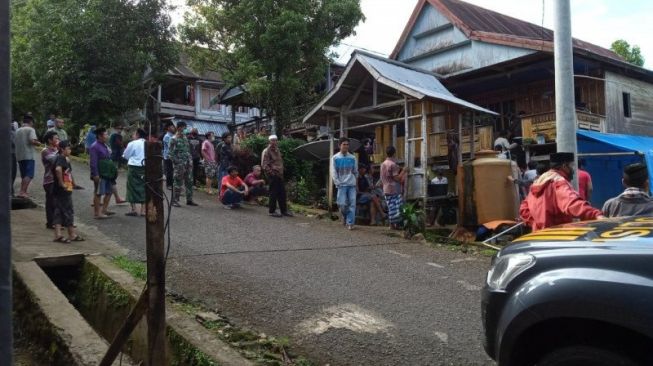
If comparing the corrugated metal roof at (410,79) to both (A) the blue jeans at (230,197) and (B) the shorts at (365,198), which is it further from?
(A) the blue jeans at (230,197)

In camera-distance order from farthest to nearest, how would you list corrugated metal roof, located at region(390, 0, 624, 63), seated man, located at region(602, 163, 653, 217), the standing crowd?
1. corrugated metal roof, located at region(390, 0, 624, 63)
2. the standing crowd
3. seated man, located at region(602, 163, 653, 217)

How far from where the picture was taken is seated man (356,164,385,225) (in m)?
11.0

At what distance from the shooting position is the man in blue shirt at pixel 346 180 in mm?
9852

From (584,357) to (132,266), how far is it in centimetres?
513

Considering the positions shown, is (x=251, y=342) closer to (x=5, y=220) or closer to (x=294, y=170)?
(x=5, y=220)

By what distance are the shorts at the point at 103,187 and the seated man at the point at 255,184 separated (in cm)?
383

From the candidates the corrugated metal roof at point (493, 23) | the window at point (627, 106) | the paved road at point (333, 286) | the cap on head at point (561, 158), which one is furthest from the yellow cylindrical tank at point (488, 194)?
the corrugated metal roof at point (493, 23)

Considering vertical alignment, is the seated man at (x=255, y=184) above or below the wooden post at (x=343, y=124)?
below

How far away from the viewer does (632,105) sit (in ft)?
54.3

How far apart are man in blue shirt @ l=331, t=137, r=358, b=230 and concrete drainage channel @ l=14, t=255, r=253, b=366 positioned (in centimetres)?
483

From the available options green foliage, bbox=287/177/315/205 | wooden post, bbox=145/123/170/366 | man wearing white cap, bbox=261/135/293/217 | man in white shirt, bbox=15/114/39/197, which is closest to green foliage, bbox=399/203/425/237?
man wearing white cap, bbox=261/135/293/217

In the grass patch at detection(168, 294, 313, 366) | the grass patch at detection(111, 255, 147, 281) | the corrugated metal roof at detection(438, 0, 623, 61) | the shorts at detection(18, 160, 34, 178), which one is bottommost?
the grass patch at detection(168, 294, 313, 366)

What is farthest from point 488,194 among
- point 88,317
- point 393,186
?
point 88,317

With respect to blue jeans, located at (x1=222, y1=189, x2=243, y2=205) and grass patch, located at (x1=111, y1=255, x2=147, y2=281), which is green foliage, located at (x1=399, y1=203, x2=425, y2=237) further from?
grass patch, located at (x1=111, y1=255, x2=147, y2=281)
